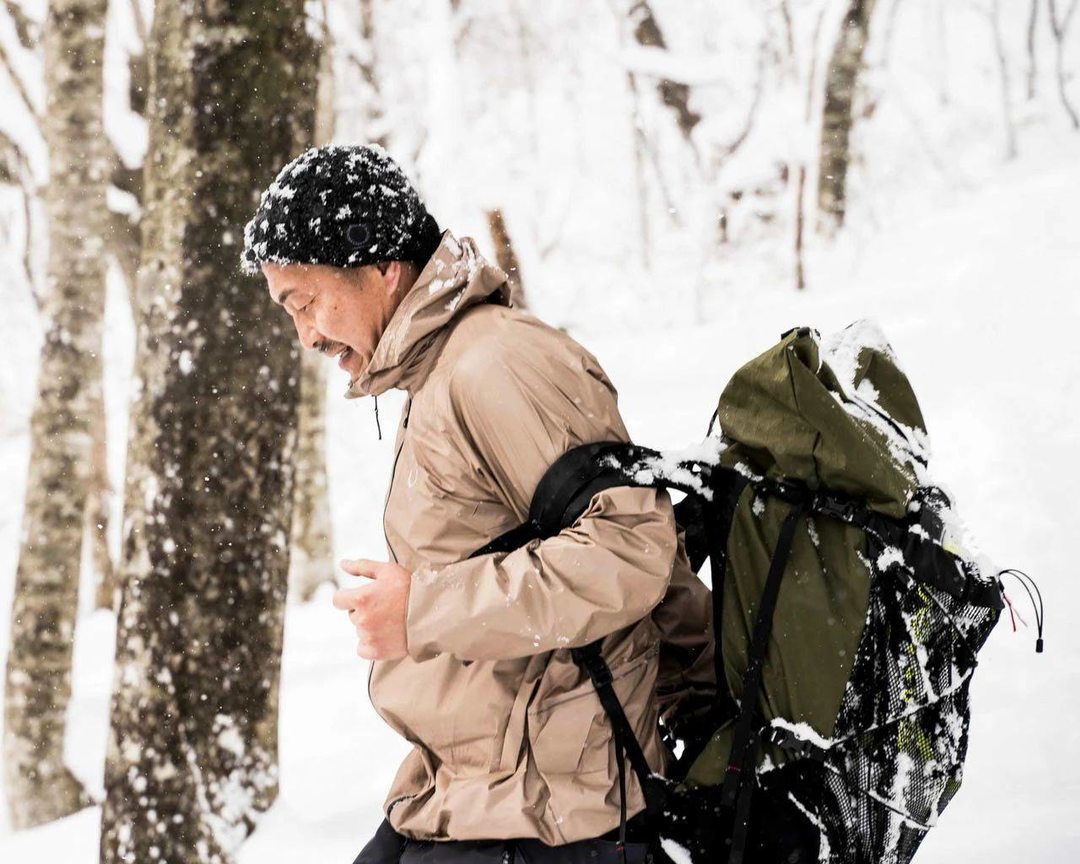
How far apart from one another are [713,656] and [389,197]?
3.45 ft

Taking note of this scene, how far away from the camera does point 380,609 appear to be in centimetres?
171

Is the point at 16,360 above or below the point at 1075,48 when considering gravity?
below

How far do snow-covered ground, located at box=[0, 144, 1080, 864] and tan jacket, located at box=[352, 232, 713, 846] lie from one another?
1855mm

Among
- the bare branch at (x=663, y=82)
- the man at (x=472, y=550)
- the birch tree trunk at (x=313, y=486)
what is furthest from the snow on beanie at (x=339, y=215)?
the bare branch at (x=663, y=82)

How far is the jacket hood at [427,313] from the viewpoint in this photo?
1.82m

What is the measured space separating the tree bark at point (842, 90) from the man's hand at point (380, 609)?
40.7 ft

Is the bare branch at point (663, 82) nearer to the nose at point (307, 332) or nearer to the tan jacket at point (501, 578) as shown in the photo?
the nose at point (307, 332)

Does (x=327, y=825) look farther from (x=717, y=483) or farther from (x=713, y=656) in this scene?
(x=717, y=483)

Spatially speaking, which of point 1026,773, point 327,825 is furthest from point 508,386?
point 1026,773

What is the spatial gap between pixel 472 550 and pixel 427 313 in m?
0.41

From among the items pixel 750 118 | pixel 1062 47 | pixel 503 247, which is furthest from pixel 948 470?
pixel 1062 47

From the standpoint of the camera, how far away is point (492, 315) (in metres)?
1.83

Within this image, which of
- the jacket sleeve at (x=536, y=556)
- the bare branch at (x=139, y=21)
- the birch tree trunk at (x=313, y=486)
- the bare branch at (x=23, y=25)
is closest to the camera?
the jacket sleeve at (x=536, y=556)

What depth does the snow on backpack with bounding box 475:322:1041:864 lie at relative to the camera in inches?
69.1
